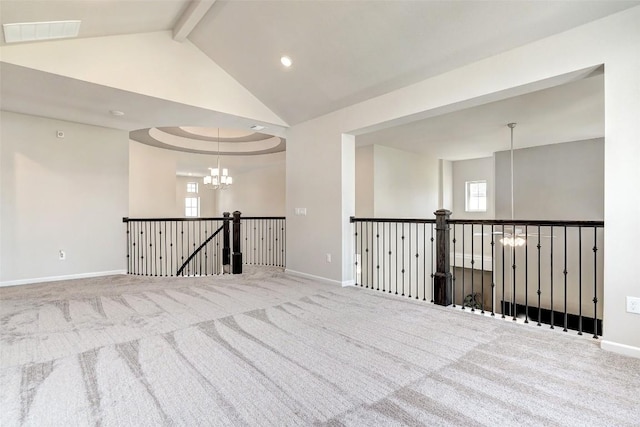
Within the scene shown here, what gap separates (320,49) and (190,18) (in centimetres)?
156

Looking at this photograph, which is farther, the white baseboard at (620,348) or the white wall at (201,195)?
the white wall at (201,195)

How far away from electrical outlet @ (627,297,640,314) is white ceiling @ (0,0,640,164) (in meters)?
2.21

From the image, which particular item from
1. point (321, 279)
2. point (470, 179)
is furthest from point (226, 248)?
point (470, 179)

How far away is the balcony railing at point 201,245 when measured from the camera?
6.14m

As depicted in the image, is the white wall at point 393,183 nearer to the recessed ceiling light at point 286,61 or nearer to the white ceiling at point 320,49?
the white ceiling at point 320,49

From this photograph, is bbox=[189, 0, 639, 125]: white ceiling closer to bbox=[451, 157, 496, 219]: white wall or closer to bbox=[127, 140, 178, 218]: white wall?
bbox=[127, 140, 178, 218]: white wall

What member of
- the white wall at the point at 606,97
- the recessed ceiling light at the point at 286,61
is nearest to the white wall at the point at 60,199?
the recessed ceiling light at the point at 286,61

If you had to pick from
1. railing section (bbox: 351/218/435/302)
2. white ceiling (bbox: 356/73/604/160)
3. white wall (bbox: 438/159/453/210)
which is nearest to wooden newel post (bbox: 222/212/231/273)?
railing section (bbox: 351/218/435/302)

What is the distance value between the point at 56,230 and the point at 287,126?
161 inches

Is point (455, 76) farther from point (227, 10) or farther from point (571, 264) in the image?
point (571, 264)

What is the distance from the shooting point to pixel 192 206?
12805 millimetres

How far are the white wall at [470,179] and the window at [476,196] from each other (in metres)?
0.11

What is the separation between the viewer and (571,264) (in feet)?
21.9

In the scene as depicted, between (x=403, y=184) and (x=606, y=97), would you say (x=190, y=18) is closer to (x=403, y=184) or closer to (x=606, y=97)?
(x=606, y=97)
